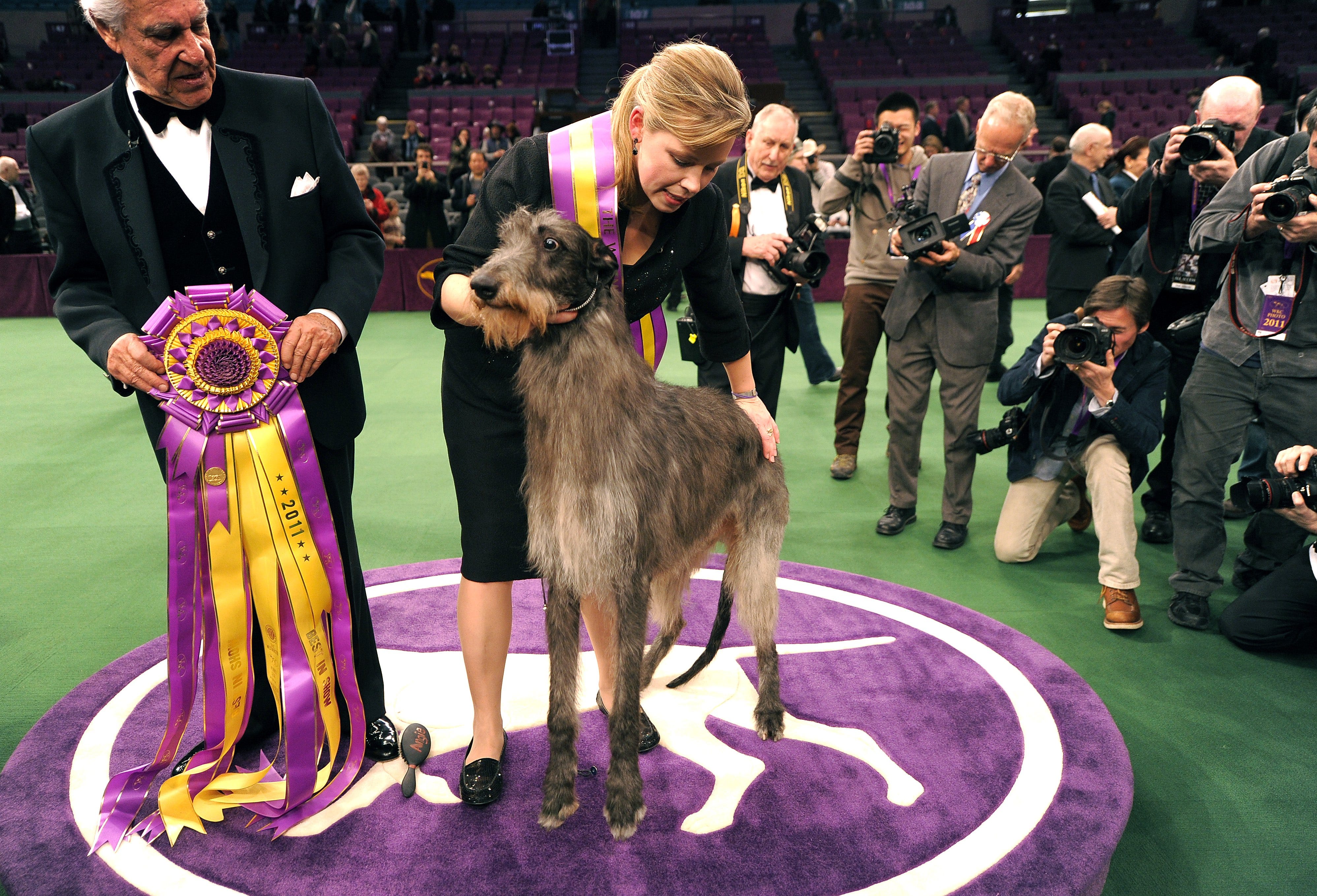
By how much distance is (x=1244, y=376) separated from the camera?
11.0 ft

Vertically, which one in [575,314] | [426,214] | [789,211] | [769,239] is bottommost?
[426,214]

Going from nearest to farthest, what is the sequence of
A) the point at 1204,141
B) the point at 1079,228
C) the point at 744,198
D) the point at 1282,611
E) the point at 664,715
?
the point at 664,715 → the point at 1282,611 → the point at 1204,141 → the point at 744,198 → the point at 1079,228

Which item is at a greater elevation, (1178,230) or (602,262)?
(602,262)

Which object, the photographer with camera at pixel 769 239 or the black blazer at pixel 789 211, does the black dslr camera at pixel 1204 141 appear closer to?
the photographer with camera at pixel 769 239

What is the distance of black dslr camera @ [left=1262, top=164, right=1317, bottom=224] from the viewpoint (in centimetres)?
295

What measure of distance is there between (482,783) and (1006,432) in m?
2.85

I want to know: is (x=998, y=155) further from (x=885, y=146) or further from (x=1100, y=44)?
(x=1100, y=44)

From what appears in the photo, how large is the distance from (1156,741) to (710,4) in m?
24.4

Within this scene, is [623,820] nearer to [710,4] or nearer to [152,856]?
[152,856]

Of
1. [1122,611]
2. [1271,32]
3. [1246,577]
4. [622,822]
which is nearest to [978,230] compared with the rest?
[1122,611]

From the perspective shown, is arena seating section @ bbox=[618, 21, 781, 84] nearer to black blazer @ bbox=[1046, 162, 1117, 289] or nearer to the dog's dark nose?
black blazer @ bbox=[1046, 162, 1117, 289]

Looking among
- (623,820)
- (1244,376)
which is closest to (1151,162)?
(1244,376)

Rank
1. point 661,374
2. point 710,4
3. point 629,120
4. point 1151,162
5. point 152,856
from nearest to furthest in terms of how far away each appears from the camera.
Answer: point 629,120 < point 152,856 < point 1151,162 < point 661,374 < point 710,4

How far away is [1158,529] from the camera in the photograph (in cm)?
436
